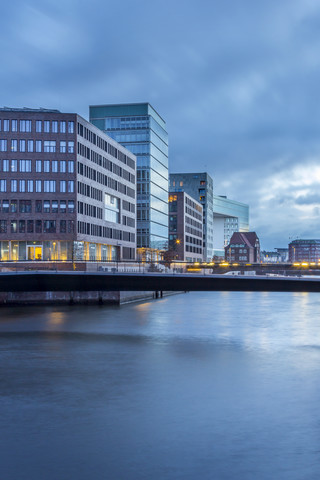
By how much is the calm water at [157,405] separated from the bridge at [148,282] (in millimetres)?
4797

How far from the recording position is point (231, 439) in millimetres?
21141

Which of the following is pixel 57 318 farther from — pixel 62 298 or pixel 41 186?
pixel 41 186

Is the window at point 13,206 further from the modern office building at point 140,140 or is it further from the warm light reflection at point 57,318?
the modern office building at point 140,140

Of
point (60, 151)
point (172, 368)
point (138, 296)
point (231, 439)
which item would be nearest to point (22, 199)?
point (60, 151)

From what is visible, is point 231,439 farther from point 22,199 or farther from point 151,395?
point 22,199

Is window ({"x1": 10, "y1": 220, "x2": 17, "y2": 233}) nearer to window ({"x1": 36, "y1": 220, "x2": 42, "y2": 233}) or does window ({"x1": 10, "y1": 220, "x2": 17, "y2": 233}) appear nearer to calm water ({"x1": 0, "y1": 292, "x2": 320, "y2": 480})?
window ({"x1": 36, "y1": 220, "x2": 42, "y2": 233})

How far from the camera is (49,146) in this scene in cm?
9856

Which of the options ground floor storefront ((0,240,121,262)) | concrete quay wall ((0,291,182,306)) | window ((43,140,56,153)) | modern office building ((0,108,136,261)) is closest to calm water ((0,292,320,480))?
concrete quay wall ((0,291,182,306))

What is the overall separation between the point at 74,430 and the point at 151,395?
6411 millimetres

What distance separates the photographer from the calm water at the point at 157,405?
18.6 meters

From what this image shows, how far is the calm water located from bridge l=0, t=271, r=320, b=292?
4.80m

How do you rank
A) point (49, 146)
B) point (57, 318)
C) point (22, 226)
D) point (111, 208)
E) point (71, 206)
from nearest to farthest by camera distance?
point (57, 318) < point (22, 226) < point (71, 206) < point (49, 146) < point (111, 208)

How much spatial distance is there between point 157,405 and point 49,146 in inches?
3091

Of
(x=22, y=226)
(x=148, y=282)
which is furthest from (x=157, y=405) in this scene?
(x=22, y=226)
